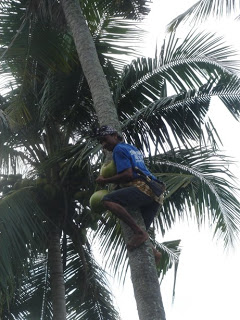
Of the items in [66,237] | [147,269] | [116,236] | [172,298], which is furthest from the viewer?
[66,237]

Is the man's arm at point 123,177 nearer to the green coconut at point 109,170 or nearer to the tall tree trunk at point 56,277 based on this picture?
the green coconut at point 109,170

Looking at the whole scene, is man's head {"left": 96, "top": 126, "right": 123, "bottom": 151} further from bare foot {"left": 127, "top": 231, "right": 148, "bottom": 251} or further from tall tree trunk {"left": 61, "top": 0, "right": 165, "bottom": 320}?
bare foot {"left": 127, "top": 231, "right": 148, "bottom": 251}

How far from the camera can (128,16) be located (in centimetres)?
750

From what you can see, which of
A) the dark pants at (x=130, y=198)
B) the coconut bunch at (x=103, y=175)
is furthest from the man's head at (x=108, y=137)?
the dark pants at (x=130, y=198)

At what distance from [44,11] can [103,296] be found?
403 centimetres

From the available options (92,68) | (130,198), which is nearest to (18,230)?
(92,68)

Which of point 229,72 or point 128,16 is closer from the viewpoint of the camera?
point 229,72

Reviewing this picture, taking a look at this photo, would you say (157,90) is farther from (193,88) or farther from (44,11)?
(44,11)

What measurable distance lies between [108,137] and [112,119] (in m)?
0.35

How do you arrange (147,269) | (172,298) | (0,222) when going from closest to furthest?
1. (147,269)
2. (172,298)
3. (0,222)

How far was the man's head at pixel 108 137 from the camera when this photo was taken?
4.06 meters

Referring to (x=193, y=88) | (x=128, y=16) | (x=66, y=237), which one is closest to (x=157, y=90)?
(x=193, y=88)

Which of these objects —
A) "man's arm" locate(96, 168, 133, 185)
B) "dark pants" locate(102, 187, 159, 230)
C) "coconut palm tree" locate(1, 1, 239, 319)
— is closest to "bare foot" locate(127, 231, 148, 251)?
"dark pants" locate(102, 187, 159, 230)

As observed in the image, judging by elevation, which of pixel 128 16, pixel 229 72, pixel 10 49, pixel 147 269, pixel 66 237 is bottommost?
pixel 147 269
